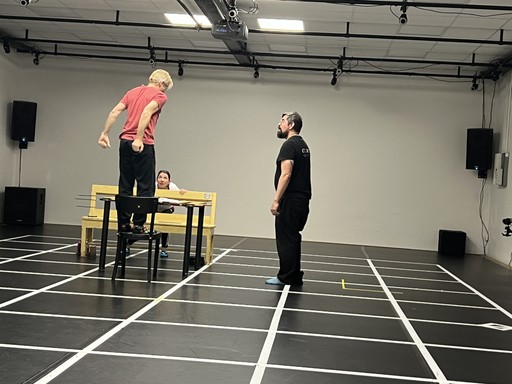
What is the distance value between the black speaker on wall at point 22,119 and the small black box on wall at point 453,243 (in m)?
8.36

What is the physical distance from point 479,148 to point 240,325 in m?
8.90

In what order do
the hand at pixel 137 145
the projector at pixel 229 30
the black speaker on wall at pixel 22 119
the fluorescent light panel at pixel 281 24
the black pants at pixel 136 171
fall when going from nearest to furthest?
1. the hand at pixel 137 145
2. the black pants at pixel 136 171
3. the projector at pixel 229 30
4. the fluorescent light panel at pixel 281 24
5. the black speaker on wall at pixel 22 119

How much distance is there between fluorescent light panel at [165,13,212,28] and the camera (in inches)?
403

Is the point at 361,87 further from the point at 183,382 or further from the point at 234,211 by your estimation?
the point at 183,382

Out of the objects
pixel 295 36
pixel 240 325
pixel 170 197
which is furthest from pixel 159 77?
pixel 295 36

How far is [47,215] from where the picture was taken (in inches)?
525

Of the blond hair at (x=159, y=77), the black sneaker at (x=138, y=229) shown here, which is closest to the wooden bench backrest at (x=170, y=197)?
the black sneaker at (x=138, y=229)

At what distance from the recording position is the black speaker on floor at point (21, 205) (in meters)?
12.3

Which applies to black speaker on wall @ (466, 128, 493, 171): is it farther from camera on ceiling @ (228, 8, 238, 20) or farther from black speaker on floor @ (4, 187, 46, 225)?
black speaker on floor @ (4, 187, 46, 225)

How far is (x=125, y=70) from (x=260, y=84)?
2812 millimetres

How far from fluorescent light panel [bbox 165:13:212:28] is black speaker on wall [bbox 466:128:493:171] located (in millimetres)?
5311

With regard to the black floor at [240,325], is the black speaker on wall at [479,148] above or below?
Answer: above

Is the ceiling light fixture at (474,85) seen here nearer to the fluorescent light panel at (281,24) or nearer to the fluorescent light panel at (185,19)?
the fluorescent light panel at (281,24)

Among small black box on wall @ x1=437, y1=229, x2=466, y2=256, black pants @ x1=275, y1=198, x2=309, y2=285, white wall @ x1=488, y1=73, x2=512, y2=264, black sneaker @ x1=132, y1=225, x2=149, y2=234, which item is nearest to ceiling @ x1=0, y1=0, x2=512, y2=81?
white wall @ x1=488, y1=73, x2=512, y2=264
